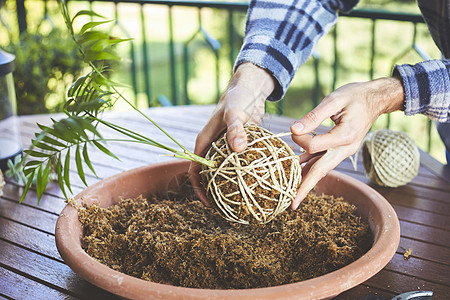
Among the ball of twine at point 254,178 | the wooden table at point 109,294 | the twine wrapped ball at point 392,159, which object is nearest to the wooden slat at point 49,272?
the wooden table at point 109,294

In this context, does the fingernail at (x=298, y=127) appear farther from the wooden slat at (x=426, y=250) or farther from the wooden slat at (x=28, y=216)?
the wooden slat at (x=28, y=216)

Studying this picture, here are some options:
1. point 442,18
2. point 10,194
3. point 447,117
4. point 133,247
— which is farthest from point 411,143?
point 10,194

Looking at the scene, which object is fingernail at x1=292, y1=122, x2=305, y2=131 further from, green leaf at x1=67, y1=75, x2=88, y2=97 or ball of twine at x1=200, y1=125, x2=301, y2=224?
green leaf at x1=67, y1=75, x2=88, y2=97

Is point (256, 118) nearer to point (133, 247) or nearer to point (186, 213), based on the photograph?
point (186, 213)

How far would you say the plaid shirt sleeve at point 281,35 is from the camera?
3.81 feet

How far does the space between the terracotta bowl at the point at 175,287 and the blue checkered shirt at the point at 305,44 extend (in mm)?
257

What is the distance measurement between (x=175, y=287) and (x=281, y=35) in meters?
0.76

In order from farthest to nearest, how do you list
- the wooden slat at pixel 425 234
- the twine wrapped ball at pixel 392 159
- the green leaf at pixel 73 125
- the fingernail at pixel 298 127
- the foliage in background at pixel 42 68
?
the foliage in background at pixel 42 68, the twine wrapped ball at pixel 392 159, the wooden slat at pixel 425 234, the fingernail at pixel 298 127, the green leaf at pixel 73 125

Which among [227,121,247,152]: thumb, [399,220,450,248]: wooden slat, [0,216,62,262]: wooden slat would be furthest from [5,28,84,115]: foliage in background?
[399,220,450,248]: wooden slat

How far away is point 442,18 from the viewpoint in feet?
4.44

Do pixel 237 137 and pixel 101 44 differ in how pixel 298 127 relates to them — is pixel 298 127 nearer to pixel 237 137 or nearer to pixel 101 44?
pixel 237 137

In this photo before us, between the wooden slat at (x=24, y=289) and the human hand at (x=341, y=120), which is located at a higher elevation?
the human hand at (x=341, y=120)

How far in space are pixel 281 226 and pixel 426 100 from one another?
0.45m

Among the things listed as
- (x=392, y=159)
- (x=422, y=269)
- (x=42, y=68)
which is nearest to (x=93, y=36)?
(x=422, y=269)
